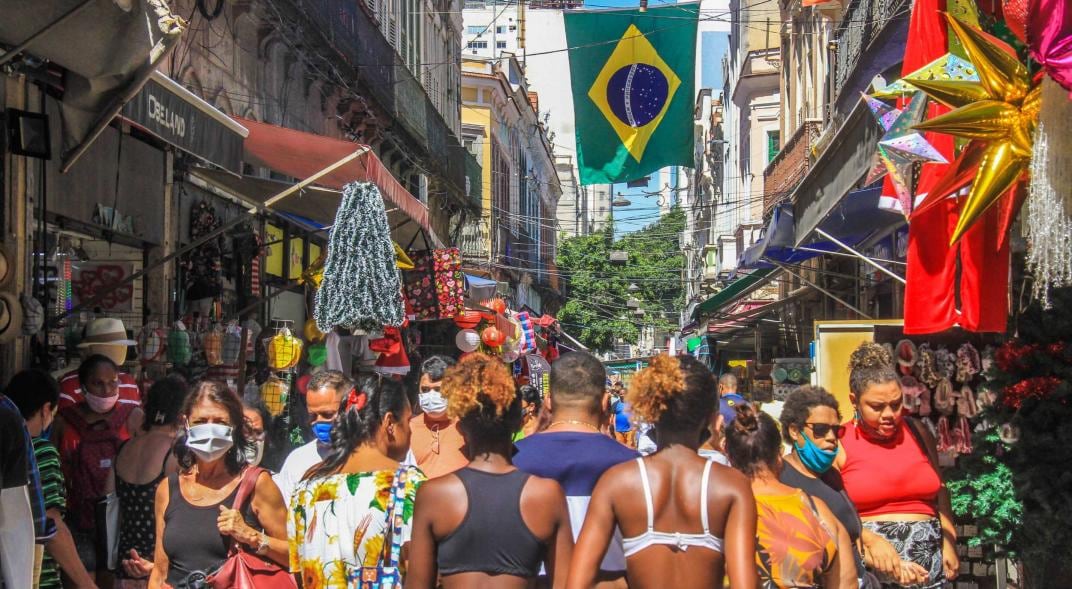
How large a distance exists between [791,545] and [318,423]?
2366 millimetres

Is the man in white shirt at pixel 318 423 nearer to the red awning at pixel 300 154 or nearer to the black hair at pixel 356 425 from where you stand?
the black hair at pixel 356 425

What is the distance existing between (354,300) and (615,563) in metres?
4.66

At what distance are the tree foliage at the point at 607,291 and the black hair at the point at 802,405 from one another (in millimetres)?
47105

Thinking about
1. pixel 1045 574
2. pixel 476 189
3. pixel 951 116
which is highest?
pixel 476 189

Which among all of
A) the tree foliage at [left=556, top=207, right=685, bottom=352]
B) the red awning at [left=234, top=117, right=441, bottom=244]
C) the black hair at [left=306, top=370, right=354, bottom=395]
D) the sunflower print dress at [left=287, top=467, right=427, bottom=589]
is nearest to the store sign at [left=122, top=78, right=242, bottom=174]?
the red awning at [left=234, top=117, right=441, bottom=244]

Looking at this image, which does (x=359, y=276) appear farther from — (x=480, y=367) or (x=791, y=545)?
(x=791, y=545)

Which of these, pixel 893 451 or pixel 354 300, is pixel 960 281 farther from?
pixel 354 300

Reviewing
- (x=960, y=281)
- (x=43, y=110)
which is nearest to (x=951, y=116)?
(x=960, y=281)

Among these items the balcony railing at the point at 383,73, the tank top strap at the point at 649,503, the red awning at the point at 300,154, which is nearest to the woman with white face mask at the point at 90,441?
the red awning at the point at 300,154

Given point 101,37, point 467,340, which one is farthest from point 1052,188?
point 467,340

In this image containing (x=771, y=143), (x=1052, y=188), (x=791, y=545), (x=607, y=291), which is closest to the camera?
(x=791, y=545)

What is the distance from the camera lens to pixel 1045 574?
677cm

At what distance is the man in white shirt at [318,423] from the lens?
540 cm

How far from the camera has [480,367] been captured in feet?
14.0
